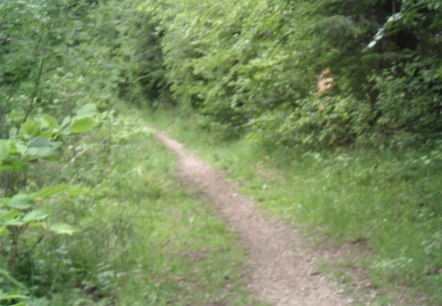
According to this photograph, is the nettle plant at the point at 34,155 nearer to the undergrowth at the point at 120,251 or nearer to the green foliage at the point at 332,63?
the undergrowth at the point at 120,251

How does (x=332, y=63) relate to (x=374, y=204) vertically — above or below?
above

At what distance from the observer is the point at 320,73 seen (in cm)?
1164

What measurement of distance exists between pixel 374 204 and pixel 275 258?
1.91 m

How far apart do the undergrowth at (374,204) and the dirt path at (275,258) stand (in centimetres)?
37

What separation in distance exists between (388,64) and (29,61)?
21.7 ft

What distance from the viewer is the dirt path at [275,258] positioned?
6.71 meters

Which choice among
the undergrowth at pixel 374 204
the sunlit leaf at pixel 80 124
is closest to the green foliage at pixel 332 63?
the undergrowth at pixel 374 204

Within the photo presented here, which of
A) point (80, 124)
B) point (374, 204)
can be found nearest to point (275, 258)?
point (374, 204)

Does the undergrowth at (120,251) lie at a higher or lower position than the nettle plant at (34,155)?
lower

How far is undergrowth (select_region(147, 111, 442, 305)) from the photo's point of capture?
6.65 metres

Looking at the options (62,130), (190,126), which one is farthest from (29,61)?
(190,126)

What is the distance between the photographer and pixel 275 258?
799 cm

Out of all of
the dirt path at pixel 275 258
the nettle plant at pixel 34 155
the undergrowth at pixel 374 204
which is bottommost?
the dirt path at pixel 275 258

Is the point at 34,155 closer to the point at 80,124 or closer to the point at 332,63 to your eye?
the point at 80,124
